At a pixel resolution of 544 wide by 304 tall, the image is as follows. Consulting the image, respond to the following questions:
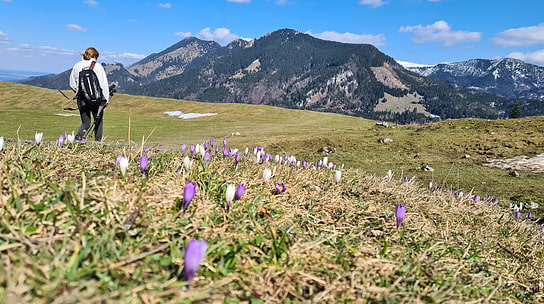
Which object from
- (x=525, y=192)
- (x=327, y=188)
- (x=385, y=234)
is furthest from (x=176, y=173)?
(x=525, y=192)

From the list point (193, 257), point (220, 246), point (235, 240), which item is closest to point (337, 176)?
point (235, 240)

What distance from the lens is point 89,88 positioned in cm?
770

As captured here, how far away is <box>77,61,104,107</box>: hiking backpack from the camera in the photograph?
768 cm

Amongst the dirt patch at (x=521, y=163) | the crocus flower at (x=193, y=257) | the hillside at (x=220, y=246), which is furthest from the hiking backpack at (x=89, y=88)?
the dirt patch at (x=521, y=163)

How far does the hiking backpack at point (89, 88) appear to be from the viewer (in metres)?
7.68

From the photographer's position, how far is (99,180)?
220 cm

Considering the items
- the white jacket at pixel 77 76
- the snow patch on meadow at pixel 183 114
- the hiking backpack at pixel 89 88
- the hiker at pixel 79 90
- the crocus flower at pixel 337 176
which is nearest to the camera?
the crocus flower at pixel 337 176

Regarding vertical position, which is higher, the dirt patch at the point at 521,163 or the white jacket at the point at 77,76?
the white jacket at the point at 77,76

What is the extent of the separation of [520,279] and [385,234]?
1025 millimetres

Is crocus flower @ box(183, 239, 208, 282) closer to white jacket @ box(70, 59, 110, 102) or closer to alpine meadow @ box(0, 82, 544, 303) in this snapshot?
alpine meadow @ box(0, 82, 544, 303)

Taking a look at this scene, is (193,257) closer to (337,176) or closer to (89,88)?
(337,176)

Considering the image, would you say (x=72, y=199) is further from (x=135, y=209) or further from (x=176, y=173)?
(x=176, y=173)

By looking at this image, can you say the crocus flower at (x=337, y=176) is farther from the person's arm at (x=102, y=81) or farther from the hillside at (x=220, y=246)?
the person's arm at (x=102, y=81)

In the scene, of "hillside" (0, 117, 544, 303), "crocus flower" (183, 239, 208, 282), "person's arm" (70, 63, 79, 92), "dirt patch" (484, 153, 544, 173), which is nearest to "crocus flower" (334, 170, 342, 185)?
"hillside" (0, 117, 544, 303)
